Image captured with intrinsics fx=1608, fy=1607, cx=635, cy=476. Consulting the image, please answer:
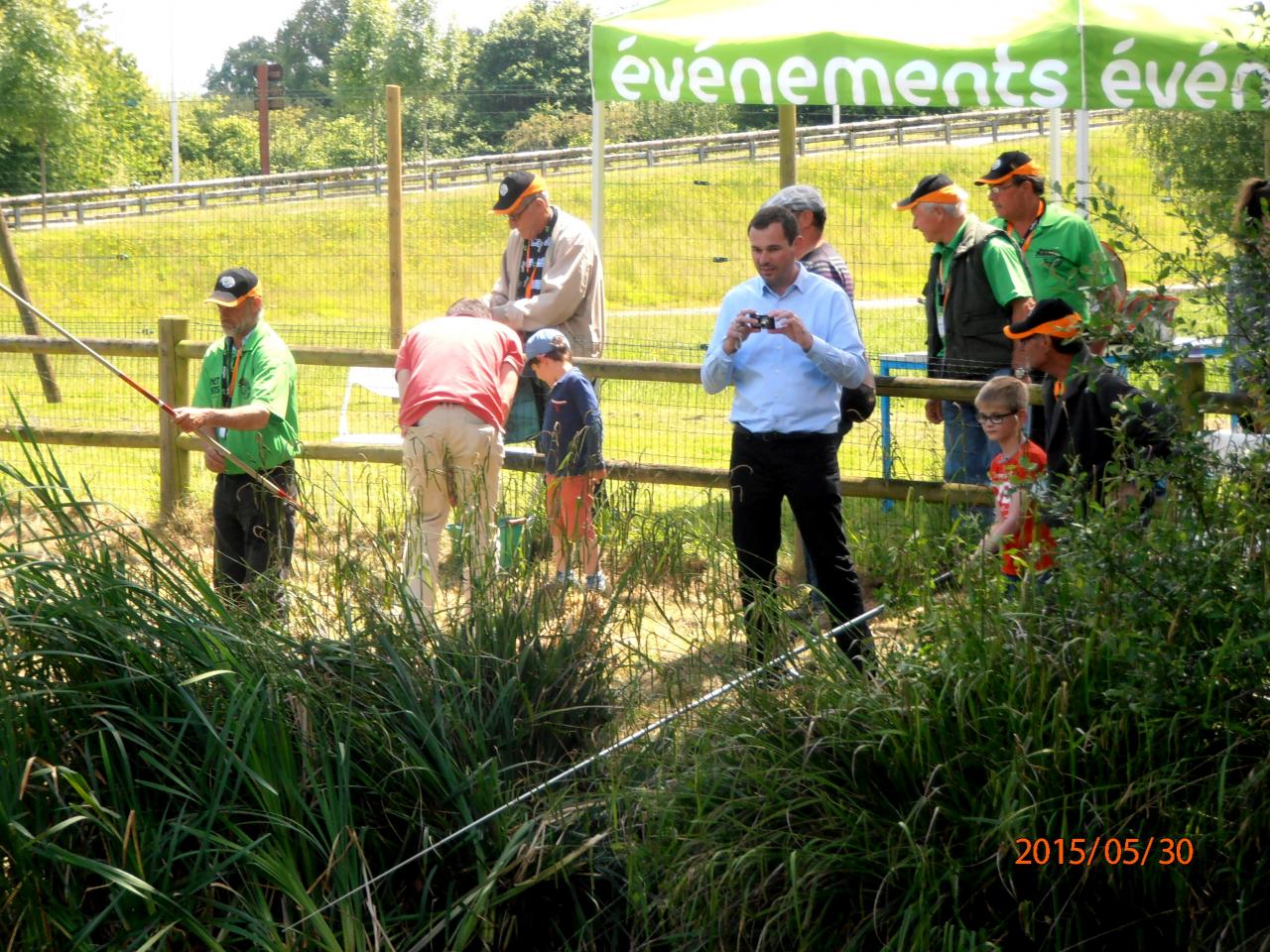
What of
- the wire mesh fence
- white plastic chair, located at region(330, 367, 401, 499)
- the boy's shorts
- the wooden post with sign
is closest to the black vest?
the boy's shorts

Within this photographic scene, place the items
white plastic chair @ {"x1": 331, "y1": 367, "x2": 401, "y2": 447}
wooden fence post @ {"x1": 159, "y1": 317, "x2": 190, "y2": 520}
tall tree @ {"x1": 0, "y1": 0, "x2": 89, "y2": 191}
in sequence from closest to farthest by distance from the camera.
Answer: wooden fence post @ {"x1": 159, "y1": 317, "x2": 190, "y2": 520}
white plastic chair @ {"x1": 331, "y1": 367, "x2": 401, "y2": 447}
tall tree @ {"x1": 0, "y1": 0, "x2": 89, "y2": 191}

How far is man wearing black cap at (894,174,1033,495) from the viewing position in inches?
278

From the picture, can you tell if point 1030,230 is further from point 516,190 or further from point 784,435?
point 516,190

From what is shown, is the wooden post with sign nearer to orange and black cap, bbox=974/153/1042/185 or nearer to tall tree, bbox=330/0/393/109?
tall tree, bbox=330/0/393/109

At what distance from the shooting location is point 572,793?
4.09 metres

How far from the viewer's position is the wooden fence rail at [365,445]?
696 cm

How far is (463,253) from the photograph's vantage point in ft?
76.1

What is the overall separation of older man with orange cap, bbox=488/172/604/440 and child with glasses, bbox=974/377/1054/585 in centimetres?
291

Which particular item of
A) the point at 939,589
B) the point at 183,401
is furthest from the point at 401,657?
the point at 183,401

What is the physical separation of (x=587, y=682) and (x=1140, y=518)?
152 cm

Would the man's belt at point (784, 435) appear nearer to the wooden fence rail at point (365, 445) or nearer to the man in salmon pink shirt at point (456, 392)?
the wooden fence rail at point (365, 445)

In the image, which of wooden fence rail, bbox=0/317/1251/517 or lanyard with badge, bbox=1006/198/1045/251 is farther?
lanyard with badge, bbox=1006/198/1045/251

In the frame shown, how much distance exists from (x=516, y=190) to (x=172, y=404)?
2545 mm
